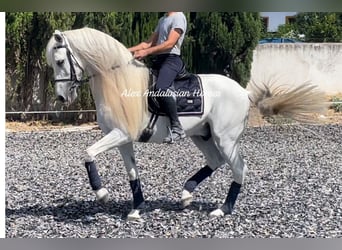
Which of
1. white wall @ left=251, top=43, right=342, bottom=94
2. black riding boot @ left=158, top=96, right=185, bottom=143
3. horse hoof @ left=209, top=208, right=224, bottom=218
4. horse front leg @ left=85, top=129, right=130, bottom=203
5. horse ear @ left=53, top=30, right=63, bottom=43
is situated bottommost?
horse hoof @ left=209, top=208, right=224, bottom=218

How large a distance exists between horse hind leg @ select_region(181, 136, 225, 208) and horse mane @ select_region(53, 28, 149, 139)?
2.00 feet

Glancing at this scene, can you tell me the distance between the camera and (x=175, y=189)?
569cm

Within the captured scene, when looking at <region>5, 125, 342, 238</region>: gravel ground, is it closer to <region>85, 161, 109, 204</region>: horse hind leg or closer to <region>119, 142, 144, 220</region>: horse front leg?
<region>119, 142, 144, 220</region>: horse front leg

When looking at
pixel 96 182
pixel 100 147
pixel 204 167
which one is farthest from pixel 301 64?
pixel 96 182

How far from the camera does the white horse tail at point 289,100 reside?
5.39 metres

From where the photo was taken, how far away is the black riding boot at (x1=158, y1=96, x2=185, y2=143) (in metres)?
5.18

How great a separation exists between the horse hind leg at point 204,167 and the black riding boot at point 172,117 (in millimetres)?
282

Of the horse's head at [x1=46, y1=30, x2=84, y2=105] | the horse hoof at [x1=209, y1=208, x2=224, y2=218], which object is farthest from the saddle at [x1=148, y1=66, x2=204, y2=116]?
the horse hoof at [x1=209, y1=208, x2=224, y2=218]

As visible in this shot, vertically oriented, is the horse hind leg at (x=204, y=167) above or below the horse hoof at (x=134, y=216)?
above

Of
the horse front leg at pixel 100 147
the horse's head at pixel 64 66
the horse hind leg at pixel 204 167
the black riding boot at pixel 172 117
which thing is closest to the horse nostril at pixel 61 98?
the horse's head at pixel 64 66

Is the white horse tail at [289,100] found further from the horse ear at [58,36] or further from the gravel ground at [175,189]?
the horse ear at [58,36]

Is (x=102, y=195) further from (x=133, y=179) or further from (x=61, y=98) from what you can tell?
(x=61, y=98)

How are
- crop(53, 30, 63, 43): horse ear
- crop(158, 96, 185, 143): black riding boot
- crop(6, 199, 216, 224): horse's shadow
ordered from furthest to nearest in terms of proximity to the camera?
1. crop(6, 199, 216, 224): horse's shadow
2. crop(158, 96, 185, 143): black riding boot
3. crop(53, 30, 63, 43): horse ear

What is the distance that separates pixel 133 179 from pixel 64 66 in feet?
3.16
